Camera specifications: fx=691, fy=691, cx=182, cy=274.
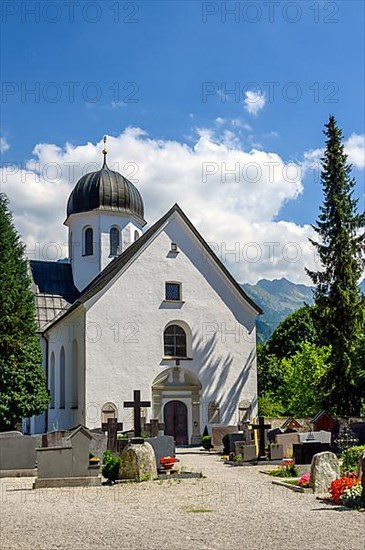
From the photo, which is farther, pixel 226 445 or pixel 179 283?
pixel 179 283

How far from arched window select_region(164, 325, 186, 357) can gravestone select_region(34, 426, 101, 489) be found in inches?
614

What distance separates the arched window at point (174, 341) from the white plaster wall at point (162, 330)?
0.56 metres

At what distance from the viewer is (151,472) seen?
17.5 metres

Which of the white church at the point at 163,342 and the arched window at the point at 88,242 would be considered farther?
the arched window at the point at 88,242

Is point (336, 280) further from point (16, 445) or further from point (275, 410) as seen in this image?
point (16, 445)

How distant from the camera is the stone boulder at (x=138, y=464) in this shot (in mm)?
17281

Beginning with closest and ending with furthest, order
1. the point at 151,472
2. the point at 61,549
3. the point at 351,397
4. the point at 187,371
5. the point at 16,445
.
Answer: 1. the point at 61,549
2. the point at 151,472
3. the point at 16,445
4. the point at 351,397
5. the point at 187,371

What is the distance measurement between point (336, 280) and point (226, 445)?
9.99m

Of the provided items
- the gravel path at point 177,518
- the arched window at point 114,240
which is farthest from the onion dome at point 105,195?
the gravel path at point 177,518

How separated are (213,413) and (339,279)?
8.65m

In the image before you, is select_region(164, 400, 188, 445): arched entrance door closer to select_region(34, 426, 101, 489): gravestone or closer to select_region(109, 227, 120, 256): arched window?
select_region(109, 227, 120, 256): arched window

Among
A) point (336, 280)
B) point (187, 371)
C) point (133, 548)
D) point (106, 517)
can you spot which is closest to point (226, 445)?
point (187, 371)

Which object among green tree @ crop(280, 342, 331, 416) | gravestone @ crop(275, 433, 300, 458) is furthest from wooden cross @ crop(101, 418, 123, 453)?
green tree @ crop(280, 342, 331, 416)

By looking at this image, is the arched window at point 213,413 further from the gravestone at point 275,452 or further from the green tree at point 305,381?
the gravestone at point 275,452
